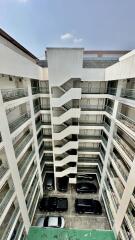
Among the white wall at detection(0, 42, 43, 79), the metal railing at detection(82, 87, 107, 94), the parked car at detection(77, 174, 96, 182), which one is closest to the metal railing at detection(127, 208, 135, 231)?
the parked car at detection(77, 174, 96, 182)

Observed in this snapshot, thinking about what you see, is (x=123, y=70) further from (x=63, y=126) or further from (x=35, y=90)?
(x=35, y=90)

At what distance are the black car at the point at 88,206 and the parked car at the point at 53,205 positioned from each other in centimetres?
156

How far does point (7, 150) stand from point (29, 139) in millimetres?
5151

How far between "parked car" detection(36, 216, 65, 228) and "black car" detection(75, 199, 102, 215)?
8.04 feet

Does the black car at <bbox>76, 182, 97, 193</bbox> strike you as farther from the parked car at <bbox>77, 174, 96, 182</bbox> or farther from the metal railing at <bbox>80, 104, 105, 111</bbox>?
the metal railing at <bbox>80, 104, 105, 111</bbox>

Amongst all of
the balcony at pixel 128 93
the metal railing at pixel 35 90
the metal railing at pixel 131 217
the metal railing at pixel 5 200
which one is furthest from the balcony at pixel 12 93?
the metal railing at pixel 131 217

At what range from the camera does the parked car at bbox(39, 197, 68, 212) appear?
17.8 metres

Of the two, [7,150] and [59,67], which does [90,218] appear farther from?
[59,67]

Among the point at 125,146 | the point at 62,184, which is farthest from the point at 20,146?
the point at 62,184

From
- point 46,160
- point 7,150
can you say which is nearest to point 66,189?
point 46,160

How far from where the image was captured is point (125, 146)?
13.3 metres

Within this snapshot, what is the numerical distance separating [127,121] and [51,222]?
14377 mm

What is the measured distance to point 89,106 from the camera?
63.1ft

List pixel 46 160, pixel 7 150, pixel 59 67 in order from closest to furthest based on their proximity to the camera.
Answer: pixel 7 150 < pixel 59 67 < pixel 46 160
